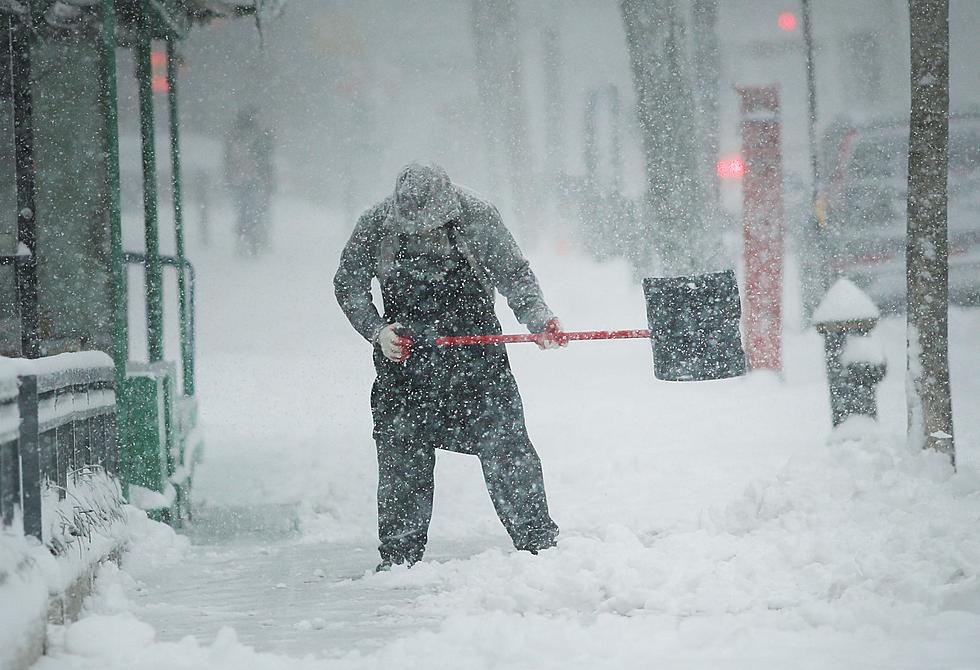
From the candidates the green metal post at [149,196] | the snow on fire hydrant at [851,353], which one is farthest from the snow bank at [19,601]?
the snow on fire hydrant at [851,353]

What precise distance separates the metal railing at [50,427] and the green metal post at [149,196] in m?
1.21

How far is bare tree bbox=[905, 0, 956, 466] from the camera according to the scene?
6043mm

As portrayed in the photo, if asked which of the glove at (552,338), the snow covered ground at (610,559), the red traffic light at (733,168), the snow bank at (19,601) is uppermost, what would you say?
the red traffic light at (733,168)

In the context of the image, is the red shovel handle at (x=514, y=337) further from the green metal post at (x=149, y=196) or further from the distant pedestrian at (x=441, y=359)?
the green metal post at (x=149, y=196)

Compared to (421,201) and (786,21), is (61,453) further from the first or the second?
(786,21)

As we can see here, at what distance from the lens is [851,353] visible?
6785mm

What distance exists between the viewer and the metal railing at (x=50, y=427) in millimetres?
A: 3684

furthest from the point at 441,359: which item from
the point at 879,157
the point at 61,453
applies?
the point at 879,157

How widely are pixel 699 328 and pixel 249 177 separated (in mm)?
29366

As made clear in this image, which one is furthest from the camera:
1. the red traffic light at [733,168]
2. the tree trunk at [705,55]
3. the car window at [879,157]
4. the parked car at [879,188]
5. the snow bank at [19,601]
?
the tree trunk at [705,55]

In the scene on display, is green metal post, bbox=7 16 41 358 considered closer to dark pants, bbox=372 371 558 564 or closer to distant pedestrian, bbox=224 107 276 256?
dark pants, bbox=372 371 558 564

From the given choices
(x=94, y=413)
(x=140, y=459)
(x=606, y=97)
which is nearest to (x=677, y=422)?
(x=140, y=459)

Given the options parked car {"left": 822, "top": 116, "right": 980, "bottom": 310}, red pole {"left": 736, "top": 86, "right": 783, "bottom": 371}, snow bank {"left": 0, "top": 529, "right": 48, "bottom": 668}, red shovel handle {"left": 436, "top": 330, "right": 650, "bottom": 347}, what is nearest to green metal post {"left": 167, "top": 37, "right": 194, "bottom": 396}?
red shovel handle {"left": 436, "top": 330, "right": 650, "bottom": 347}

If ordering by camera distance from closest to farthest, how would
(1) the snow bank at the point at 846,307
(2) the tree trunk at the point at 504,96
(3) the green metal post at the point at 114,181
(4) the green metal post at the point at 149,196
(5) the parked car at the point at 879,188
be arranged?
(3) the green metal post at the point at 114,181 → (1) the snow bank at the point at 846,307 → (4) the green metal post at the point at 149,196 → (5) the parked car at the point at 879,188 → (2) the tree trunk at the point at 504,96
